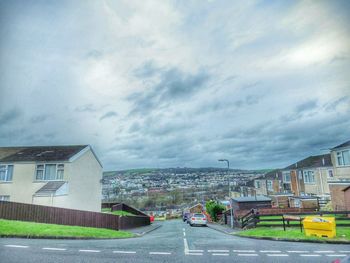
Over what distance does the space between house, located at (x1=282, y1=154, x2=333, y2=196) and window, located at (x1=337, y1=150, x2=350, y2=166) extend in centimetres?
976

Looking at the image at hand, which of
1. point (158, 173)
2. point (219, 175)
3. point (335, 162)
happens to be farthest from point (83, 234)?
point (219, 175)

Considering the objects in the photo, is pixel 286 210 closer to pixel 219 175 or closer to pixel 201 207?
pixel 201 207

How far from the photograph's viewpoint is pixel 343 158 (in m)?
28.9

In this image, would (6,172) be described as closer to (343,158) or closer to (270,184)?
(343,158)

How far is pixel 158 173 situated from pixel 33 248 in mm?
133119

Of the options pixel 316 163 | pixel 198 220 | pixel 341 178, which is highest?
pixel 316 163

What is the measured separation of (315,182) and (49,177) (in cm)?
3840

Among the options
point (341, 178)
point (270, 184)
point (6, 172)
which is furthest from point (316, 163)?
point (6, 172)

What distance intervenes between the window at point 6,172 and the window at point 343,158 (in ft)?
119

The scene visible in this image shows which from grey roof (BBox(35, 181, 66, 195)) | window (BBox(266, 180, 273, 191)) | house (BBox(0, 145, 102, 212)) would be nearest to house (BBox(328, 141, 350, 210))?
house (BBox(0, 145, 102, 212))

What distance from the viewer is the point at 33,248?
366 inches

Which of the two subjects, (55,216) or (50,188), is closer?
(55,216)

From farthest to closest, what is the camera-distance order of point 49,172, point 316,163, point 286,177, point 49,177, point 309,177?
point 286,177
point 309,177
point 316,163
point 49,172
point 49,177

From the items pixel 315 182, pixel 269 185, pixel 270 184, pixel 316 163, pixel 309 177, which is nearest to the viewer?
pixel 315 182
